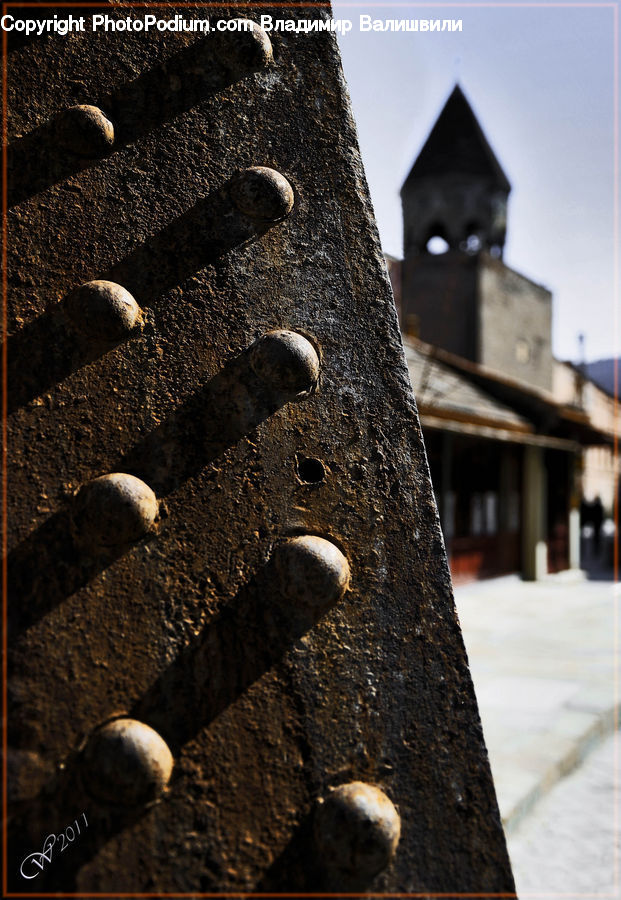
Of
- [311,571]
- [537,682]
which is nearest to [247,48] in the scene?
[311,571]

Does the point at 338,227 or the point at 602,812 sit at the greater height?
the point at 338,227

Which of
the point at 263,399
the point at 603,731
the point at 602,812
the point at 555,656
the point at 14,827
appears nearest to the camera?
the point at 14,827

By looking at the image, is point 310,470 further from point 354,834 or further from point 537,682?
point 537,682

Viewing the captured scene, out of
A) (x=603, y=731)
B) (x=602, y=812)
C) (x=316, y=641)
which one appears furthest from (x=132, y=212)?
(x=603, y=731)

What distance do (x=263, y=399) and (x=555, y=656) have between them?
644 cm

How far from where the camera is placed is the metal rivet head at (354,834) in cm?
61

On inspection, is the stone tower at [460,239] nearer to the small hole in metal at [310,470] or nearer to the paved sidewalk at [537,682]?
the paved sidewalk at [537,682]

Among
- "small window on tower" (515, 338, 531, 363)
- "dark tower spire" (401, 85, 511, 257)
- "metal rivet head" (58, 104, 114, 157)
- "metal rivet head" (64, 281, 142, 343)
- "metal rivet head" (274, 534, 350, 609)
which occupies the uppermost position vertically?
"metal rivet head" (58, 104, 114, 157)

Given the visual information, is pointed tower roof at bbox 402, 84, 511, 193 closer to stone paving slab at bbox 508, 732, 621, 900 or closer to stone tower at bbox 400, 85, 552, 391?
stone tower at bbox 400, 85, 552, 391

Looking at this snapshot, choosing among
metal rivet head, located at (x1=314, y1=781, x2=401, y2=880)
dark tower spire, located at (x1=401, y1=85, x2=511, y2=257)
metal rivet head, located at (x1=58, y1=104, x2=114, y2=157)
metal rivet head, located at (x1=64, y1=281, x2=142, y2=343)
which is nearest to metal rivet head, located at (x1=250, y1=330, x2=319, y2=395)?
metal rivet head, located at (x1=64, y1=281, x2=142, y2=343)

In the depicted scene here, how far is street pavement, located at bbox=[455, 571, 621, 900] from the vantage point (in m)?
2.91

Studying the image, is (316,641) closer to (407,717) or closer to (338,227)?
(407,717)

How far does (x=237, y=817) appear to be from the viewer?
61 cm
